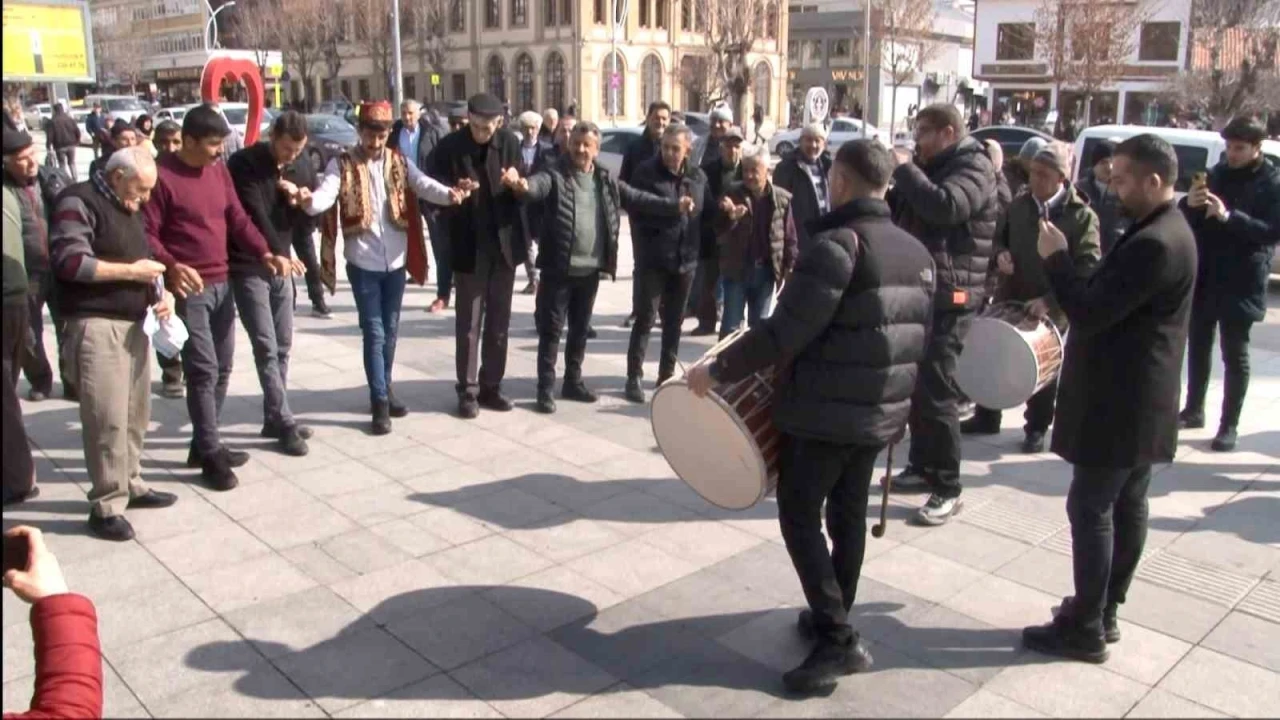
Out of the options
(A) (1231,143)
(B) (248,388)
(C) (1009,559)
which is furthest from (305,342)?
(A) (1231,143)

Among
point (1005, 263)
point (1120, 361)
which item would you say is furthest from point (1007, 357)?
point (1120, 361)

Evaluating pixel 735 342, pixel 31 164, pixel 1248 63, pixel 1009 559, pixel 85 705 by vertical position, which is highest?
pixel 1248 63

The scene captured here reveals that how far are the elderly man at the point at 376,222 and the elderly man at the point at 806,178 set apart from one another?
3.06 m

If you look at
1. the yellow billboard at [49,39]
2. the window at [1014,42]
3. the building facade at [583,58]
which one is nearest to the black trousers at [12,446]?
the yellow billboard at [49,39]

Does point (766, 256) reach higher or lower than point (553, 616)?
higher

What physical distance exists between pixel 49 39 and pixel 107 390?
18.9 m

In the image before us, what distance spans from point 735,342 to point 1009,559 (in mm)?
2173

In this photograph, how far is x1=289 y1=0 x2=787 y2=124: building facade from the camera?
56.1 meters

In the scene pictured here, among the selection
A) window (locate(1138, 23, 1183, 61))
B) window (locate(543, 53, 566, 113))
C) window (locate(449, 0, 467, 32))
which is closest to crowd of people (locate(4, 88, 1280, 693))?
window (locate(1138, 23, 1183, 61))

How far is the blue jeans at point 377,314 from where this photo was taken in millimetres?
6746

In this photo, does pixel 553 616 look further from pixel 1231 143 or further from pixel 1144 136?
pixel 1231 143

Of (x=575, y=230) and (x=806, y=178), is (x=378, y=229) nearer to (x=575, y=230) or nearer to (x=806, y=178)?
(x=575, y=230)

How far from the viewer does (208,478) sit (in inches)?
231

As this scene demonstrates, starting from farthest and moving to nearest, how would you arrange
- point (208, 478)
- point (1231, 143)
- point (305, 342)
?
point (305, 342) → point (1231, 143) → point (208, 478)
